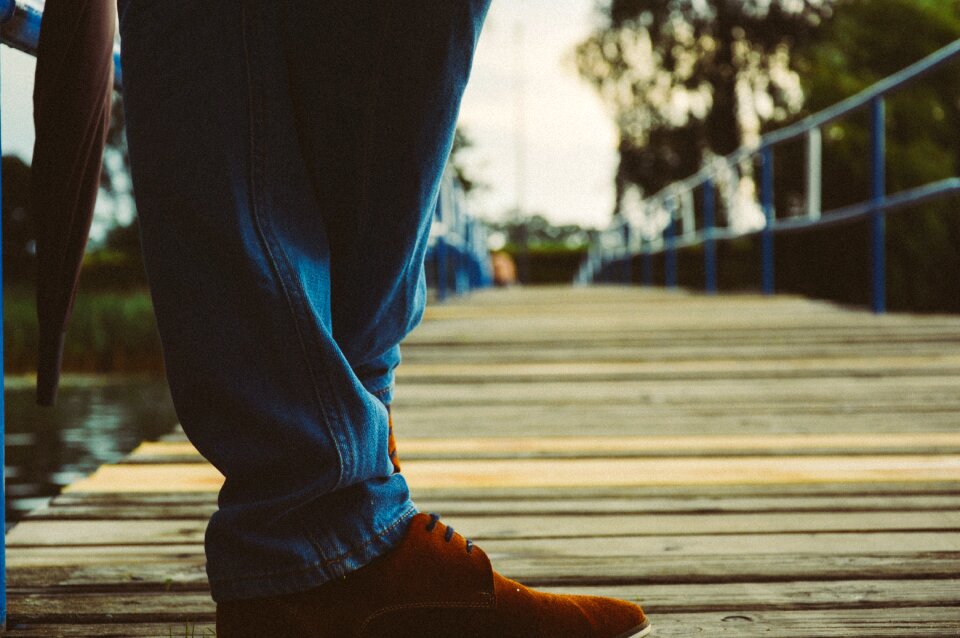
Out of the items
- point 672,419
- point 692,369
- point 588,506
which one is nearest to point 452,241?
point 692,369

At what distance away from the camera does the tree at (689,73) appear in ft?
39.1

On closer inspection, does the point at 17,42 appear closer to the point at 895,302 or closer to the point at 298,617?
the point at 298,617

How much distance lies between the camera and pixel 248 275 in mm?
512

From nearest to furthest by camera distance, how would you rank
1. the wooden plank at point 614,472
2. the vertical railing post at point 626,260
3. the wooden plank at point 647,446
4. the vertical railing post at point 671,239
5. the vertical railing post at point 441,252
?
the wooden plank at point 614,472, the wooden plank at point 647,446, the vertical railing post at point 441,252, the vertical railing post at point 671,239, the vertical railing post at point 626,260

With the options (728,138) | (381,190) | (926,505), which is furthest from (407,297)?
(728,138)

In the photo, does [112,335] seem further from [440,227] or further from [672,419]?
[672,419]

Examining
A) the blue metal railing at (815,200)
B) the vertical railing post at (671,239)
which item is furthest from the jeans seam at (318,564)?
the vertical railing post at (671,239)

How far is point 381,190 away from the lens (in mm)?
552

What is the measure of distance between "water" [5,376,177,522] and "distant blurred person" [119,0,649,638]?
2.14 m

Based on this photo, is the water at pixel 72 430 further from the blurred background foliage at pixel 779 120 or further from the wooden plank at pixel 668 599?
the wooden plank at pixel 668 599

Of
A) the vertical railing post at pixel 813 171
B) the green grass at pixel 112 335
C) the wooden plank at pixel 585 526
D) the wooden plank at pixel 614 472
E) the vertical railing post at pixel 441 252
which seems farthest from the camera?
the green grass at pixel 112 335

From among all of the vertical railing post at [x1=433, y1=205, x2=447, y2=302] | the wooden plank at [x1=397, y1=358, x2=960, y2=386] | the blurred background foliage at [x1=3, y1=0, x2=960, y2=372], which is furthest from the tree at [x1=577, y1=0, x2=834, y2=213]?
the wooden plank at [x1=397, y1=358, x2=960, y2=386]

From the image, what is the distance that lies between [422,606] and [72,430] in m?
3.99

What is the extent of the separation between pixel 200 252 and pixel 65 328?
7.1 inches
